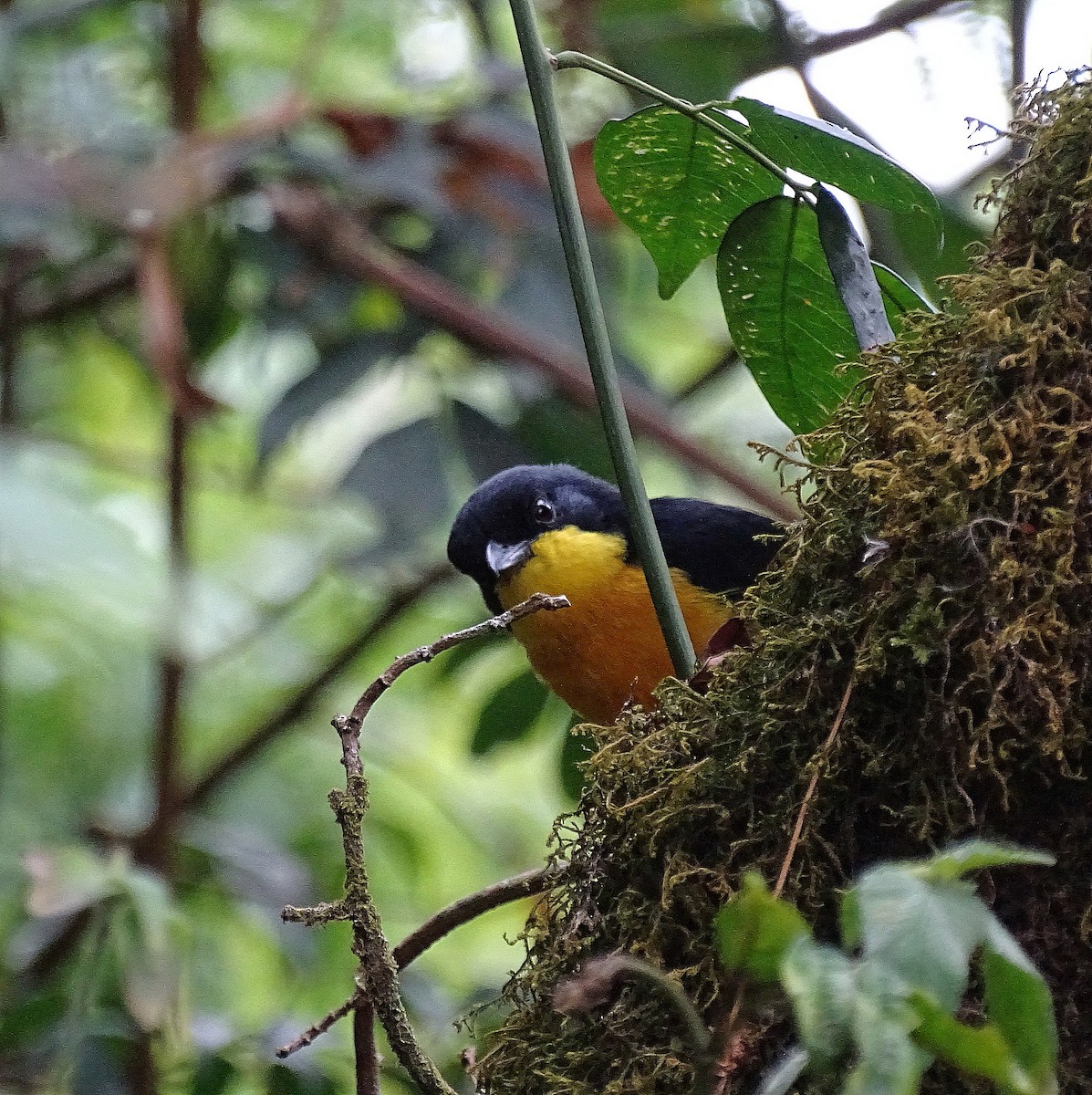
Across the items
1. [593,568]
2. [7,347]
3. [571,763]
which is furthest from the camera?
[7,347]

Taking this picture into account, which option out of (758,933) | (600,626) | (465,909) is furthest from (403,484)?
(758,933)

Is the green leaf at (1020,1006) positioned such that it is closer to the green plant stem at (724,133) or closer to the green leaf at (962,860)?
the green leaf at (962,860)

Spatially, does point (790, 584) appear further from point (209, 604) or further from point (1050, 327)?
point (209, 604)

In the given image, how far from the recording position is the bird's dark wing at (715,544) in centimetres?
350

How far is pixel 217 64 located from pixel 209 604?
6.81 feet

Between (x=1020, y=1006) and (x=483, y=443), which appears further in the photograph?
(x=483, y=443)

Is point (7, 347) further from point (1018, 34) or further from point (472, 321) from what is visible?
point (1018, 34)

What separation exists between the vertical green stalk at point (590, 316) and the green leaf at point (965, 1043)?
1007 millimetres

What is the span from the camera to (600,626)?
360 centimetres

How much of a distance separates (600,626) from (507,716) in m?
0.36

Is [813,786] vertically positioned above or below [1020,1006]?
above

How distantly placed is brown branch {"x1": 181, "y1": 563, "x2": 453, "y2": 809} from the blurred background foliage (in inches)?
0.5

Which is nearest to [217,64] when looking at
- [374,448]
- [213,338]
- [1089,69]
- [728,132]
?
[213,338]

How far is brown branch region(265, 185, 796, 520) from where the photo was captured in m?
3.82
